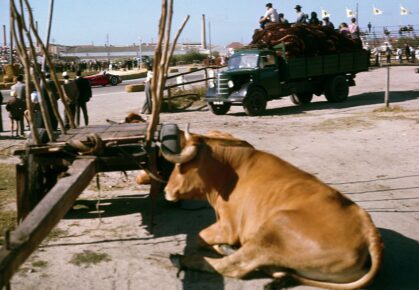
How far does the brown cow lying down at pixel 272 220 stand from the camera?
4.45 meters

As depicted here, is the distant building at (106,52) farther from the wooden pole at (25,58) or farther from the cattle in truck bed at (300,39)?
the wooden pole at (25,58)

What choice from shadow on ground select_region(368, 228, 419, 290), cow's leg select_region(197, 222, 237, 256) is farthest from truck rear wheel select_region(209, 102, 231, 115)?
cow's leg select_region(197, 222, 237, 256)

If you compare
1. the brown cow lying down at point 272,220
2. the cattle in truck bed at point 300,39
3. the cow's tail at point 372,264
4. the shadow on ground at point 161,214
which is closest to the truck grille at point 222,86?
the cattle in truck bed at point 300,39

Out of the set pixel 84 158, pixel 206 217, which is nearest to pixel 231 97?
pixel 206 217

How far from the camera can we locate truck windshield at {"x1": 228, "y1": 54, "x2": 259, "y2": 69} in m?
19.2

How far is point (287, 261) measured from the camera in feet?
15.1

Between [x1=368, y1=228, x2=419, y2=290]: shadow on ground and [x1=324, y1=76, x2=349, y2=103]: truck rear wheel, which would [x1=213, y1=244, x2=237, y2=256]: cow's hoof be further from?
[x1=324, y1=76, x2=349, y2=103]: truck rear wheel

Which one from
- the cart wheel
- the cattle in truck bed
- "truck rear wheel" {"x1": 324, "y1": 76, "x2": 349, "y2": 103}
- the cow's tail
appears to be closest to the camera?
the cow's tail

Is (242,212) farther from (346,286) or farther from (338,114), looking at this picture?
(338,114)

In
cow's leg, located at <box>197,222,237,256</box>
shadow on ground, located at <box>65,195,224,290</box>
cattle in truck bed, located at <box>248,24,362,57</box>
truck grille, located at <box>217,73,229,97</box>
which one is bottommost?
shadow on ground, located at <box>65,195,224,290</box>

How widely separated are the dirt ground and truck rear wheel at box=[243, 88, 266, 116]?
272 cm

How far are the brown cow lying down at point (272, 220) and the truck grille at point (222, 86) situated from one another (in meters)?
13.6

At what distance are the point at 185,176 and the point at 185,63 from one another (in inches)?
2801

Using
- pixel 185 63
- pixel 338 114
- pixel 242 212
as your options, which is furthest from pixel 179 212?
pixel 185 63
